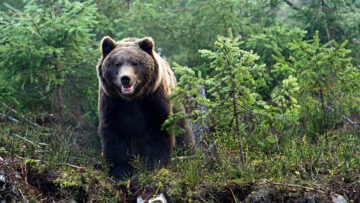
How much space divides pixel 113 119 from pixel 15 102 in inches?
103

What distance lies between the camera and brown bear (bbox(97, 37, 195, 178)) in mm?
5785

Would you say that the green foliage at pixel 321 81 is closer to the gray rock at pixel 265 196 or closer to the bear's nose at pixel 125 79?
the gray rock at pixel 265 196

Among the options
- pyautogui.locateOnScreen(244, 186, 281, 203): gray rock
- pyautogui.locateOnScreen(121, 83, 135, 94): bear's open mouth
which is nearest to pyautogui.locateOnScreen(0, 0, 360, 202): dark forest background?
pyautogui.locateOnScreen(244, 186, 281, 203): gray rock

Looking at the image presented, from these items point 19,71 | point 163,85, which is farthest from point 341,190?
point 19,71

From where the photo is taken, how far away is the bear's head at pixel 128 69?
5.54 metres

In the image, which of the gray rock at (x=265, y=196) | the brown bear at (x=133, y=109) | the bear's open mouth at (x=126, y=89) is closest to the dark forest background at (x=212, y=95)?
the gray rock at (x=265, y=196)

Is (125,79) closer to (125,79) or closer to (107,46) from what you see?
(125,79)

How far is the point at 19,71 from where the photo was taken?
7.42 metres

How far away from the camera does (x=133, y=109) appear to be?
5965 mm

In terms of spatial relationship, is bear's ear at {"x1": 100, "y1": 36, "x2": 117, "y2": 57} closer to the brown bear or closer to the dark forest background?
the brown bear

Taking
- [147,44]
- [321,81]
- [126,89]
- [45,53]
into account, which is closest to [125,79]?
[126,89]

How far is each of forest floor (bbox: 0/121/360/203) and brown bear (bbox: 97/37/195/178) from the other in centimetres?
28

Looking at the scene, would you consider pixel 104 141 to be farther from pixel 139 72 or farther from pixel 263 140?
pixel 263 140

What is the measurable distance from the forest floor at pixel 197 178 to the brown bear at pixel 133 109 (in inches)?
11.1
